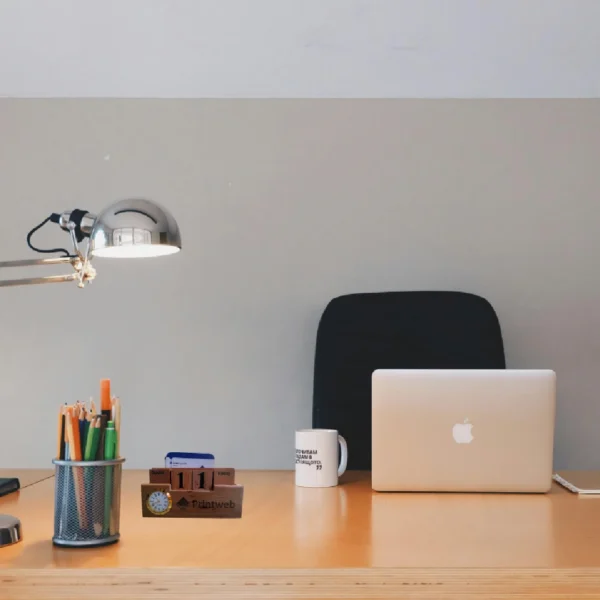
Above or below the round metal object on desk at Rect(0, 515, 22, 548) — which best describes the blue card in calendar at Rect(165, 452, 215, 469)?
above

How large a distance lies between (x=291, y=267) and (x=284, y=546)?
1.57 meters

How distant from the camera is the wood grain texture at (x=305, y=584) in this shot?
3.08 feet

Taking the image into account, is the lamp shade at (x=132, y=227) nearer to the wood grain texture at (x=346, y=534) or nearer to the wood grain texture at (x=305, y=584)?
the wood grain texture at (x=346, y=534)

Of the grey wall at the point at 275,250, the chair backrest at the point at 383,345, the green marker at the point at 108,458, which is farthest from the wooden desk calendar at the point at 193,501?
the grey wall at the point at 275,250

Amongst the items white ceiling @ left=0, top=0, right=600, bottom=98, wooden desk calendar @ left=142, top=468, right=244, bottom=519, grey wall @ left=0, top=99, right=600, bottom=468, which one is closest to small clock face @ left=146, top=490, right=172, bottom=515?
wooden desk calendar @ left=142, top=468, right=244, bottom=519

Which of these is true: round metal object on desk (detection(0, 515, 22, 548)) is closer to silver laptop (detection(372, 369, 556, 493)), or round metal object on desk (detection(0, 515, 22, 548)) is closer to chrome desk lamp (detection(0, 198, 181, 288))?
chrome desk lamp (detection(0, 198, 181, 288))

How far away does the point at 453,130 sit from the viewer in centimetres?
259

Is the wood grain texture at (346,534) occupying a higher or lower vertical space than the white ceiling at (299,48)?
lower

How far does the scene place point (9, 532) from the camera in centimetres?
108

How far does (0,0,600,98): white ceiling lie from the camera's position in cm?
235

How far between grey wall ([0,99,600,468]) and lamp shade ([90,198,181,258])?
3.99ft

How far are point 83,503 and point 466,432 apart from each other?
0.75 metres

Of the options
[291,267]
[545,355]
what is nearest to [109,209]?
[291,267]

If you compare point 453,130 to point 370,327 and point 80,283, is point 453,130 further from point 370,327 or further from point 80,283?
point 80,283
